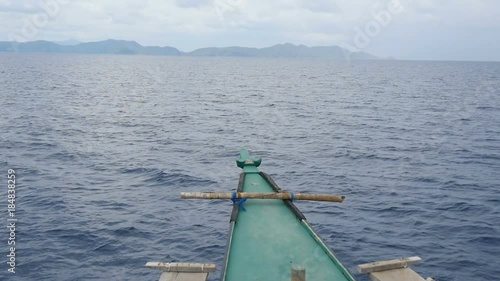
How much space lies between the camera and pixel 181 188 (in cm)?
2495

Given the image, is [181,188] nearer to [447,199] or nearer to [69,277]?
[69,277]

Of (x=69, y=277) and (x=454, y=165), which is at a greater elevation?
(x=454, y=165)

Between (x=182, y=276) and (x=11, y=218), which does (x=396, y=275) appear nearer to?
(x=182, y=276)

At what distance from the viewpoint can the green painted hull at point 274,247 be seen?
10.7 meters

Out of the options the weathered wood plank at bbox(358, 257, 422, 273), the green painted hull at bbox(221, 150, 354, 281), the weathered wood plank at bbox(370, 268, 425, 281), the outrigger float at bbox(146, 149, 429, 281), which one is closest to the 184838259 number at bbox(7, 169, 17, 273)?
the outrigger float at bbox(146, 149, 429, 281)

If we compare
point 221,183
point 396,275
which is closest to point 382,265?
point 396,275

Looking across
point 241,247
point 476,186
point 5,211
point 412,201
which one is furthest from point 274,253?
point 476,186

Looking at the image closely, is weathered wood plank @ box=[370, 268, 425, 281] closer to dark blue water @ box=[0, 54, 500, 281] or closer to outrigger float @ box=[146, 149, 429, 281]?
outrigger float @ box=[146, 149, 429, 281]

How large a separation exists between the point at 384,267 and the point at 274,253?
9.78ft

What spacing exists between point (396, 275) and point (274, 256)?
329cm


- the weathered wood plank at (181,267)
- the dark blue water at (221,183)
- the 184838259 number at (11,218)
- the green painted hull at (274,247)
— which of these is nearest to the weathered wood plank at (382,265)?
the green painted hull at (274,247)

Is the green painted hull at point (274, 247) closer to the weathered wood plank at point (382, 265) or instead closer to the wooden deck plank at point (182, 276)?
the wooden deck plank at point (182, 276)

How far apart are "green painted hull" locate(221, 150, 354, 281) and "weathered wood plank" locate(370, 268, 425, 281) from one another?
117 centimetres

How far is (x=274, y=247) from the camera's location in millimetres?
11969
